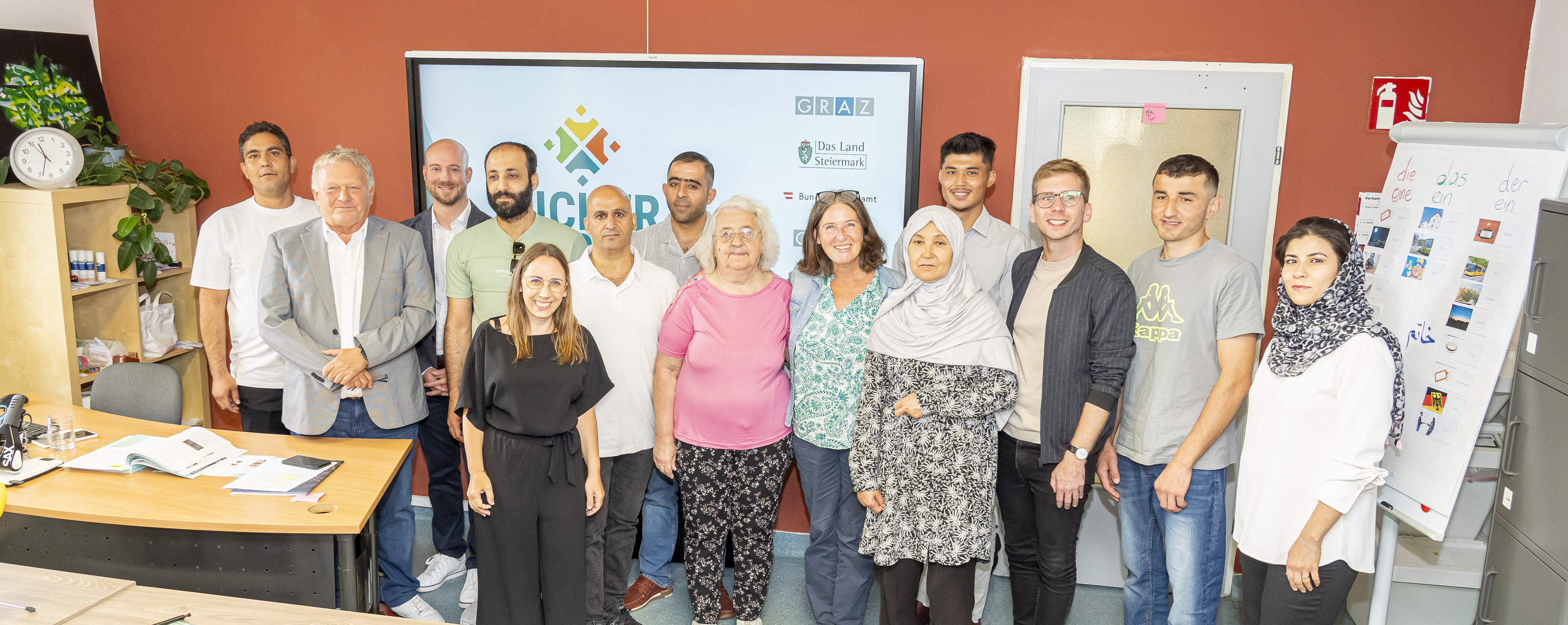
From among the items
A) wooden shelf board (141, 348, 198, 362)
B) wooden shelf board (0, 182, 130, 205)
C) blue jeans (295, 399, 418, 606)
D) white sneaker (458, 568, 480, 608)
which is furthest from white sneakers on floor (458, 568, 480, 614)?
wooden shelf board (0, 182, 130, 205)

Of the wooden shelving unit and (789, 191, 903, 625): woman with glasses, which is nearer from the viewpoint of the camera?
(789, 191, 903, 625): woman with glasses

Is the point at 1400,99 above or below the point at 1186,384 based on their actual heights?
above

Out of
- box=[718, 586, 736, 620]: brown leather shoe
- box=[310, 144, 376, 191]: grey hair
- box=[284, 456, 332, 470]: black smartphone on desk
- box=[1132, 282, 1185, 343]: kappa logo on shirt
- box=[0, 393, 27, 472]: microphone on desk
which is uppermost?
box=[310, 144, 376, 191]: grey hair

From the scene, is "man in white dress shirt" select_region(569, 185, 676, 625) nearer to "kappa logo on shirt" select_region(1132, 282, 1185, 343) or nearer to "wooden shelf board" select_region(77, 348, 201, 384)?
"kappa logo on shirt" select_region(1132, 282, 1185, 343)

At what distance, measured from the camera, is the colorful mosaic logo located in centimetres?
380

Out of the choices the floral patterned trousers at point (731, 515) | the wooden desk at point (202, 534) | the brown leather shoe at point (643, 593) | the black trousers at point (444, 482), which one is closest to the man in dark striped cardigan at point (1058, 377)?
the floral patterned trousers at point (731, 515)

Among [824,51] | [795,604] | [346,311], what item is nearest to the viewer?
[346,311]

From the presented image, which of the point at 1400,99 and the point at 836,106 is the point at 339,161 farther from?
the point at 1400,99

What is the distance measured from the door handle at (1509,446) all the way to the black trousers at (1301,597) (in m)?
0.73

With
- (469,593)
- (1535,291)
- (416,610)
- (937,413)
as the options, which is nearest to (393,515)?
(416,610)

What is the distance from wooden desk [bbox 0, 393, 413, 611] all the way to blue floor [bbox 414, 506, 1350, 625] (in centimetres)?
89

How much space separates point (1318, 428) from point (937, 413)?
102 centimetres

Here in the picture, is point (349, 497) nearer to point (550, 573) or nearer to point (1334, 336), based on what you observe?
point (550, 573)

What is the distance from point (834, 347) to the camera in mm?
2898
